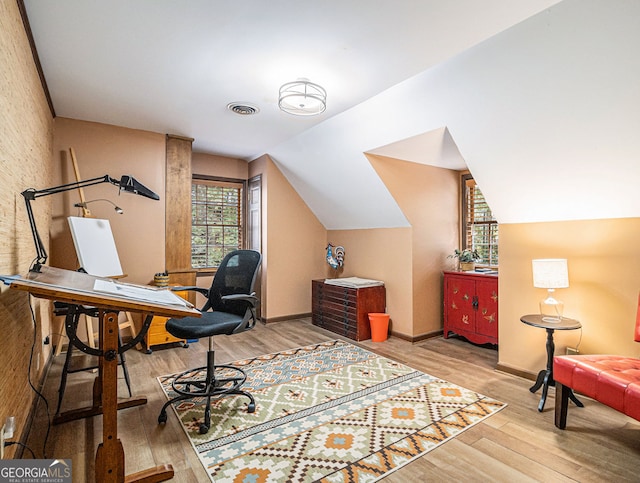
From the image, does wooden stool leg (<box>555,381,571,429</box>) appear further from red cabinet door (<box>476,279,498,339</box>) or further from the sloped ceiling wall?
red cabinet door (<box>476,279,498,339</box>)

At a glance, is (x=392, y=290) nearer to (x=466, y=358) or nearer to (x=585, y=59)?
(x=466, y=358)

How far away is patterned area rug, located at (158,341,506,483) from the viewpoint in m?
1.95

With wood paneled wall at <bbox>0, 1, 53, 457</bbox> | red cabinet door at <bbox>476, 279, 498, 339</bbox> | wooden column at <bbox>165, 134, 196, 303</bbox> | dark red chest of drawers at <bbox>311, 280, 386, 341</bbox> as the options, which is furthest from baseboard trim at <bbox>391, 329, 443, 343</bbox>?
wood paneled wall at <bbox>0, 1, 53, 457</bbox>

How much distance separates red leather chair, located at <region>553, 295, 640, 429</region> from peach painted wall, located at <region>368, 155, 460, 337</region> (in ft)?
6.69

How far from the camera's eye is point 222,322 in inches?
100

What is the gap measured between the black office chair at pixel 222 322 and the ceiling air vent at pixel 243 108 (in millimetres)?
1444

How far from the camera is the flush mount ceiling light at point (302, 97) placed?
2805mm

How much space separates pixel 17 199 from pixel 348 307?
11.4ft

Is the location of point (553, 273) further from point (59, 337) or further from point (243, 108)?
point (59, 337)

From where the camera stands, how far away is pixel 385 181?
4141 millimetres

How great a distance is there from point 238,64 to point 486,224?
3.65 meters

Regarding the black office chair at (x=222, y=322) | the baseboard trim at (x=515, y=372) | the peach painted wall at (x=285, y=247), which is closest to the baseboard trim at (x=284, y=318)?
the peach painted wall at (x=285, y=247)

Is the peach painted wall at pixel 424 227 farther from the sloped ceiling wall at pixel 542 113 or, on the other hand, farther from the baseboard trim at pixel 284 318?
the baseboard trim at pixel 284 318

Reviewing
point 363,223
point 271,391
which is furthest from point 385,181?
point 271,391
